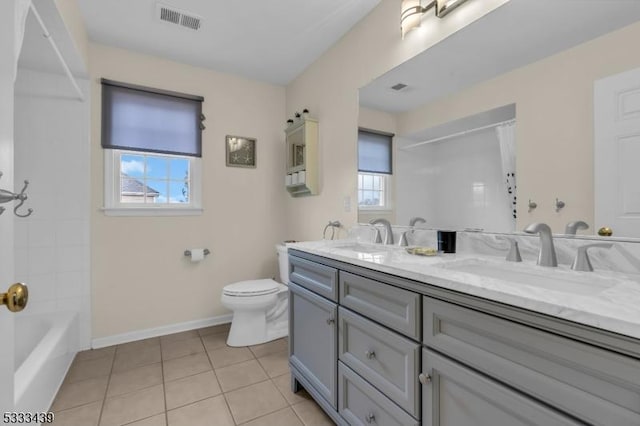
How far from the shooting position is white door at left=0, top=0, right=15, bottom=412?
71 centimetres

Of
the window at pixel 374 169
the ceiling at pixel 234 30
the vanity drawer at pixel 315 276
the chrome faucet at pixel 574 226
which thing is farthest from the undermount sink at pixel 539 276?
the ceiling at pixel 234 30

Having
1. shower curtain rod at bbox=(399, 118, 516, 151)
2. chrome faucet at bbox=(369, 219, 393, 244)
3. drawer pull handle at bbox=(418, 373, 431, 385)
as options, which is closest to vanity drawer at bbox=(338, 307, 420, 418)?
drawer pull handle at bbox=(418, 373, 431, 385)

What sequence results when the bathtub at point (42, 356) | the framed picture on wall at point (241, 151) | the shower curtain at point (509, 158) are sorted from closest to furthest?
the shower curtain at point (509, 158) < the bathtub at point (42, 356) < the framed picture on wall at point (241, 151)

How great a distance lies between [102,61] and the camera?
2.42 meters

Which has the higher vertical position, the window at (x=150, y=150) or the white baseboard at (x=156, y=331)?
the window at (x=150, y=150)

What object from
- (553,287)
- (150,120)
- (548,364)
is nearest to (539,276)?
(553,287)

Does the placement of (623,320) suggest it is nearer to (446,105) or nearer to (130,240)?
(446,105)

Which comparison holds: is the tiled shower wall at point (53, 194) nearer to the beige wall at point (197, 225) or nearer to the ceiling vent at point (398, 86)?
the beige wall at point (197, 225)

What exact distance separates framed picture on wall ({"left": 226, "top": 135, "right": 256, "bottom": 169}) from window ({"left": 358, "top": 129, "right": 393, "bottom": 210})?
1325 mm

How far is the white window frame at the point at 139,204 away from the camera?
2.46 m

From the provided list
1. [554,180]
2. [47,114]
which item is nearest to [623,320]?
[554,180]

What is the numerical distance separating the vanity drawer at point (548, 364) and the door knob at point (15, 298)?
1.06 m

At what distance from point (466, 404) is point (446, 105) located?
1343mm

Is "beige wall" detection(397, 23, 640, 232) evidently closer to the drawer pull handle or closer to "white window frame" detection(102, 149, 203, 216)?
the drawer pull handle
